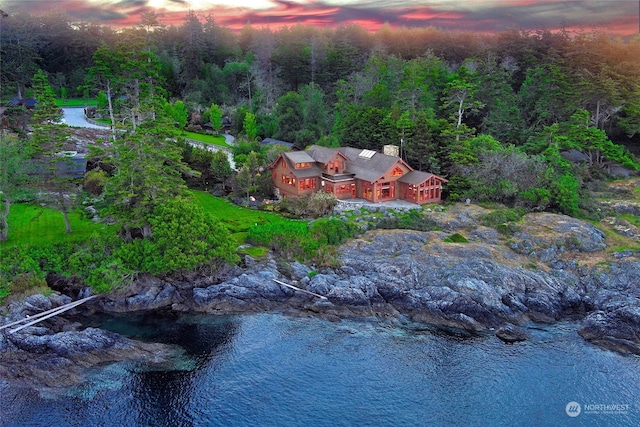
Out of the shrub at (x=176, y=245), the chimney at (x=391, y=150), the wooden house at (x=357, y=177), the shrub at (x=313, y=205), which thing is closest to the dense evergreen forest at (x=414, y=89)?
the chimney at (x=391, y=150)

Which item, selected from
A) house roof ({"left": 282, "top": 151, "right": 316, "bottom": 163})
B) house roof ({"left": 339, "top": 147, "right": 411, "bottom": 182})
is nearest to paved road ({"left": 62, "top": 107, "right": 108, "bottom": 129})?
house roof ({"left": 282, "top": 151, "right": 316, "bottom": 163})

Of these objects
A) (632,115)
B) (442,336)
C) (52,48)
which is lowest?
(442,336)

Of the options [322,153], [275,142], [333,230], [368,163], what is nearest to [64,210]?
[333,230]

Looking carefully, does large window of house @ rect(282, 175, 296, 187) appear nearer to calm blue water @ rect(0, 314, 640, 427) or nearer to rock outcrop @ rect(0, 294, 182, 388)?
calm blue water @ rect(0, 314, 640, 427)

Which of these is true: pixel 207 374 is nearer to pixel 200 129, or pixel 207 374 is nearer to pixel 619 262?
pixel 619 262

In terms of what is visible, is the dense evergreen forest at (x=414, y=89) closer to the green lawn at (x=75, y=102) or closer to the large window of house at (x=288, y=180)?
the green lawn at (x=75, y=102)

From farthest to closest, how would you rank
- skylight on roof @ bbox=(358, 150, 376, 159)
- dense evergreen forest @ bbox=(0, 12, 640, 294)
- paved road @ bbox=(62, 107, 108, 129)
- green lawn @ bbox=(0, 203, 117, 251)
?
paved road @ bbox=(62, 107, 108, 129) → skylight on roof @ bbox=(358, 150, 376, 159) → dense evergreen forest @ bbox=(0, 12, 640, 294) → green lawn @ bbox=(0, 203, 117, 251)

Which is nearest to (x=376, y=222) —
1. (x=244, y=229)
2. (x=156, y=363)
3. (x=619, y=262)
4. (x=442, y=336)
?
(x=244, y=229)
